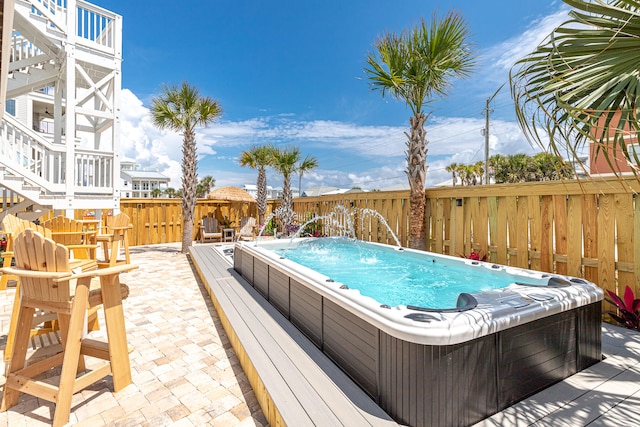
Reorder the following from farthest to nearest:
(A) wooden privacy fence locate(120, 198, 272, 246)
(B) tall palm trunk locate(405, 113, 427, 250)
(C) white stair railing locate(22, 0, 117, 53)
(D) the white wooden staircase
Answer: (A) wooden privacy fence locate(120, 198, 272, 246) < (C) white stair railing locate(22, 0, 117, 53) < (D) the white wooden staircase < (B) tall palm trunk locate(405, 113, 427, 250)

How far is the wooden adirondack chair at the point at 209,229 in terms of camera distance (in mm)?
9906

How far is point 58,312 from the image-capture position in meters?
2.01

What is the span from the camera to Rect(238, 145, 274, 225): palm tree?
1141cm

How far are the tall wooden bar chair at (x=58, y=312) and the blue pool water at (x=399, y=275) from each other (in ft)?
7.86

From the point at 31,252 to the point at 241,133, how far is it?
15883mm

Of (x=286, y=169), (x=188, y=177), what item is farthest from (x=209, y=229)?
(x=286, y=169)

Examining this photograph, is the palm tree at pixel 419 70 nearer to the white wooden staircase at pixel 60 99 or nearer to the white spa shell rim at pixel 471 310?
the white spa shell rim at pixel 471 310

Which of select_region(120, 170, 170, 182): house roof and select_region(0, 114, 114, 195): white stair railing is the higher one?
select_region(120, 170, 170, 182): house roof

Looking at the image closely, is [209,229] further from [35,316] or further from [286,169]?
[35,316]

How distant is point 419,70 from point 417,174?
1.60 metres

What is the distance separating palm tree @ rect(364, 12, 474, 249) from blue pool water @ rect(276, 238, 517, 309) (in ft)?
2.61

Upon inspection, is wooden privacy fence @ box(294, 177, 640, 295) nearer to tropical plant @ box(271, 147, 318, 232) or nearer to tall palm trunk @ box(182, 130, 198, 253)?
tropical plant @ box(271, 147, 318, 232)

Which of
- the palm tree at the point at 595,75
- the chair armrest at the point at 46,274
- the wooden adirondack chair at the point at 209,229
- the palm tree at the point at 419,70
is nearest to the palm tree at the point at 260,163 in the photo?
the wooden adirondack chair at the point at 209,229

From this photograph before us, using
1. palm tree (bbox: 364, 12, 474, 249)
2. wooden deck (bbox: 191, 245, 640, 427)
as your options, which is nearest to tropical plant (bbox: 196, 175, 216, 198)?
palm tree (bbox: 364, 12, 474, 249)
